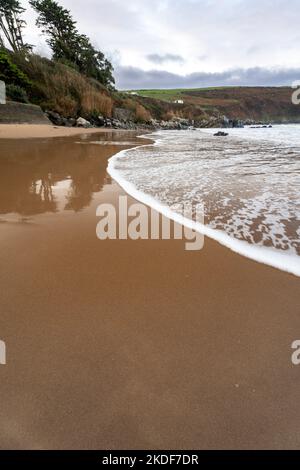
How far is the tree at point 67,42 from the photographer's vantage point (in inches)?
1137

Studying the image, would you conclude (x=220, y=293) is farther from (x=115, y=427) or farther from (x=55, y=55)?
(x=55, y=55)

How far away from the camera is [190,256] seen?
2238 millimetres

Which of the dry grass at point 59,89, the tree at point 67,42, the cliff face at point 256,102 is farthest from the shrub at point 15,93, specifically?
the cliff face at point 256,102

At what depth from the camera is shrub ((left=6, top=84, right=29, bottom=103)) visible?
17203mm

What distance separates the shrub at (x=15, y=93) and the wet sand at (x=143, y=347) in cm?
1892

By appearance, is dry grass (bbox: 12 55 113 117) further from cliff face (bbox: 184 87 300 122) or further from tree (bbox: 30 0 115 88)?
cliff face (bbox: 184 87 300 122)

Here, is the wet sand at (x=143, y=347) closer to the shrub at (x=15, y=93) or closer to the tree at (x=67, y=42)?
the shrub at (x=15, y=93)

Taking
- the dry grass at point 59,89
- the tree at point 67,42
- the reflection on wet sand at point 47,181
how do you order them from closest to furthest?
the reflection on wet sand at point 47,181 → the dry grass at point 59,89 → the tree at point 67,42

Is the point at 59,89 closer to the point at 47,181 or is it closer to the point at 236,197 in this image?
the point at 47,181

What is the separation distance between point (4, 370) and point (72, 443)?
0.48m
